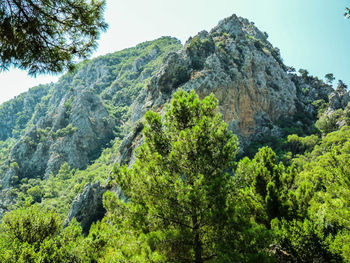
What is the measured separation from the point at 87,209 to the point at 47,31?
2941 cm

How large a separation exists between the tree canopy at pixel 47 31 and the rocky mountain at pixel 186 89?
18.5m

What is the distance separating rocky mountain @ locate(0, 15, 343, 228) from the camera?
40.8 meters

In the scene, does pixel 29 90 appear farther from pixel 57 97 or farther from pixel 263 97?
pixel 263 97

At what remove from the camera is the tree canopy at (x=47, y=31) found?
14.2 feet

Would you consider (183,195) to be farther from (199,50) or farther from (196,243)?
(199,50)

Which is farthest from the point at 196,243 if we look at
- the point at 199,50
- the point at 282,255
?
the point at 199,50

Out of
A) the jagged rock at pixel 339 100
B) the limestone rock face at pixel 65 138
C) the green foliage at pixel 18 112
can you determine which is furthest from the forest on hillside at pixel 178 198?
the green foliage at pixel 18 112

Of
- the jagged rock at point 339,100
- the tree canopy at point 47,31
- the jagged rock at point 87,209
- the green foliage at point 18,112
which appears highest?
the jagged rock at point 339,100

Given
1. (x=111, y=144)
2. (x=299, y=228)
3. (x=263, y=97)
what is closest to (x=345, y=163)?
(x=299, y=228)

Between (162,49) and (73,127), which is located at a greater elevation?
(162,49)

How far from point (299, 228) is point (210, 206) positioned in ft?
12.7

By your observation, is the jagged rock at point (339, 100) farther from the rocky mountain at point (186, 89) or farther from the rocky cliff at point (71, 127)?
the rocky cliff at point (71, 127)

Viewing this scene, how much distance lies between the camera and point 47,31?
15.6ft

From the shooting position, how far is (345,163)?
700 cm
